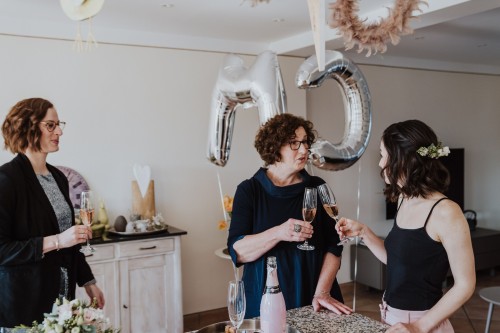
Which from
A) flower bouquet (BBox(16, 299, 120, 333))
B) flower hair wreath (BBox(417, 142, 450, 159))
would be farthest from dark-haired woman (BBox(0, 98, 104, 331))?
flower hair wreath (BBox(417, 142, 450, 159))

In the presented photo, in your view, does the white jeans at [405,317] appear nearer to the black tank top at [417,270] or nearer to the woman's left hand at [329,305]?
the black tank top at [417,270]

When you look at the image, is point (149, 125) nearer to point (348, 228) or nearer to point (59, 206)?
point (59, 206)

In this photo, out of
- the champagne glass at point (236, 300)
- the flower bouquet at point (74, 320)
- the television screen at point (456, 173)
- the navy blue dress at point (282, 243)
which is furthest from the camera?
the television screen at point (456, 173)

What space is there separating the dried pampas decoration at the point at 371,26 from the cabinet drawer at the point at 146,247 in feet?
7.55

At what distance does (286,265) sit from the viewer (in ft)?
6.67

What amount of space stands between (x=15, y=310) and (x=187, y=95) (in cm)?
269

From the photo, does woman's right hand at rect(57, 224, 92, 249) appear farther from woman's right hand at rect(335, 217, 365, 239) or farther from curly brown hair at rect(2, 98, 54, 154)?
woman's right hand at rect(335, 217, 365, 239)

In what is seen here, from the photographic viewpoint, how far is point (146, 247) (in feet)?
12.2

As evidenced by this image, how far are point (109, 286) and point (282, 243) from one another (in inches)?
78.2

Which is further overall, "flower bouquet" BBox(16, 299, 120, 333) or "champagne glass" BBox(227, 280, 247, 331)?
"champagne glass" BBox(227, 280, 247, 331)

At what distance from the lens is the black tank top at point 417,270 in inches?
70.0

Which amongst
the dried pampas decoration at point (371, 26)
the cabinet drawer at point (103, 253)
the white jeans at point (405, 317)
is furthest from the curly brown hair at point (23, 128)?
the cabinet drawer at point (103, 253)

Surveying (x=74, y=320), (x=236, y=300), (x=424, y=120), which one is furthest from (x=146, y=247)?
(x=424, y=120)

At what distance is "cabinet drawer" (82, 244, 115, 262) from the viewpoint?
3537 mm
